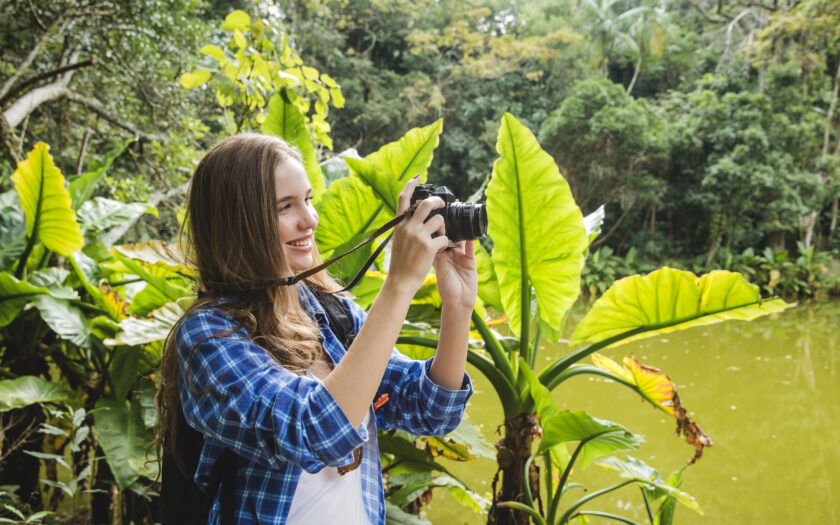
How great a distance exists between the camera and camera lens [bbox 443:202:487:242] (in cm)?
65

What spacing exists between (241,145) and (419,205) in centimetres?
27

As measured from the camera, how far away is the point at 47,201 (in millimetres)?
1637

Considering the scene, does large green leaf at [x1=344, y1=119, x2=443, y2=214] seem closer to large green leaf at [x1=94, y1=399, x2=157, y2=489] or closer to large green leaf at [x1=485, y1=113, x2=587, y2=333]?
large green leaf at [x1=485, y1=113, x2=587, y2=333]

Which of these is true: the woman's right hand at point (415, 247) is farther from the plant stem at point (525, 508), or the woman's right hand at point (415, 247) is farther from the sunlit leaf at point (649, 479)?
the sunlit leaf at point (649, 479)

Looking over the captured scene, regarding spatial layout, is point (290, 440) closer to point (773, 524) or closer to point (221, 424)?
point (221, 424)

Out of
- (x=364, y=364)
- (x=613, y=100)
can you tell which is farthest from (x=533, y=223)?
(x=613, y=100)

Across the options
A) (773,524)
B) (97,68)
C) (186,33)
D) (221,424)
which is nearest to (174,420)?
(221,424)

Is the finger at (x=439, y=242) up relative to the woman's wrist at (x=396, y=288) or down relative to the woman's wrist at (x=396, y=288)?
up

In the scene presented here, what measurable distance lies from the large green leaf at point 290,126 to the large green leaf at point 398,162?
156mm

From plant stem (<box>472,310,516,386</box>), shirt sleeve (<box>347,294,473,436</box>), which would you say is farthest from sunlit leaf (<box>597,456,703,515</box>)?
shirt sleeve (<box>347,294,473,436</box>)

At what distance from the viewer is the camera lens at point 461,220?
65cm

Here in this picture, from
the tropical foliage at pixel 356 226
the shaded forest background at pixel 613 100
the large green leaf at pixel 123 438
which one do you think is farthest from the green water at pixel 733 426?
the shaded forest background at pixel 613 100

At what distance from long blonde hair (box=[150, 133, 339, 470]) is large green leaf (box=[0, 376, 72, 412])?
2.90 feet

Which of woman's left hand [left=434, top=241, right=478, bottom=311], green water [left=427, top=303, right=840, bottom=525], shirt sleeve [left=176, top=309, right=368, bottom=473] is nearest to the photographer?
shirt sleeve [left=176, top=309, right=368, bottom=473]
